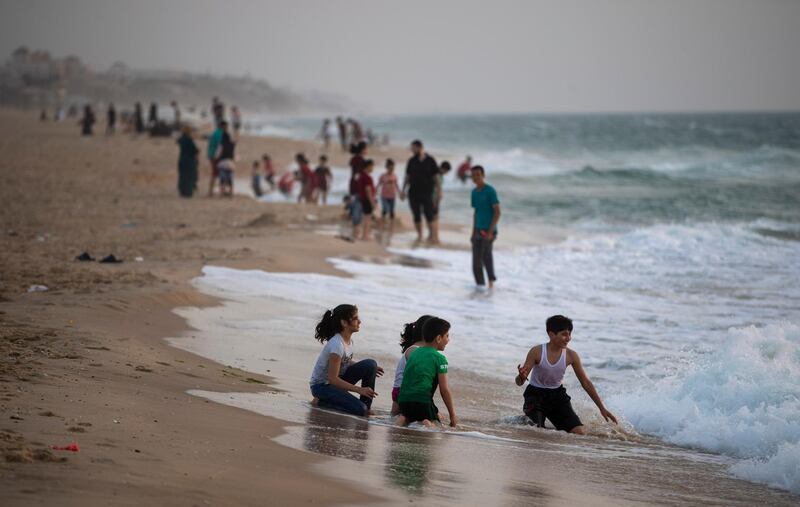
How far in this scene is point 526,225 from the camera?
2364 centimetres

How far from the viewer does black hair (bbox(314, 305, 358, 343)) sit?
278 inches

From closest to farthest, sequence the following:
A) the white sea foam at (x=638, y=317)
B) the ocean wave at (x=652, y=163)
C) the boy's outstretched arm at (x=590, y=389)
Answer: the boy's outstretched arm at (x=590, y=389)
the white sea foam at (x=638, y=317)
the ocean wave at (x=652, y=163)

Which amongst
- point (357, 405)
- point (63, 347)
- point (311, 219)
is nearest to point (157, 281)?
point (63, 347)

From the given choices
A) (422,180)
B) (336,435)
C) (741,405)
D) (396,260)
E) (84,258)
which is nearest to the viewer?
(336,435)

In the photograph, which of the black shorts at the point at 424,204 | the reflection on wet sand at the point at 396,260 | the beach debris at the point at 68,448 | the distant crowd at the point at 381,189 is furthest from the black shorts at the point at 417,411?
the black shorts at the point at 424,204

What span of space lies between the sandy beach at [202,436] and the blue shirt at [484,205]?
4.01 meters

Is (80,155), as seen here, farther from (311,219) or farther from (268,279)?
(268,279)

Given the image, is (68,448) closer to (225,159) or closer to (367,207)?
(367,207)

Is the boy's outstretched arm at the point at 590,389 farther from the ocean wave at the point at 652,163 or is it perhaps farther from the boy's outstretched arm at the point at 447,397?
the ocean wave at the point at 652,163

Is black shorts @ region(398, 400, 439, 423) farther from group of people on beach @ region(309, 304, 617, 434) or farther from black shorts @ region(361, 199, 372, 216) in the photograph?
black shorts @ region(361, 199, 372, 216)

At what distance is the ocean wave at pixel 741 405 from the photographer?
20.8 feet

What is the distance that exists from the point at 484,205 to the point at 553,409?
660cm

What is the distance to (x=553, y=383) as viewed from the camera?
731cm

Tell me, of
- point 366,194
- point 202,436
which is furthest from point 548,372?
point 366,194
